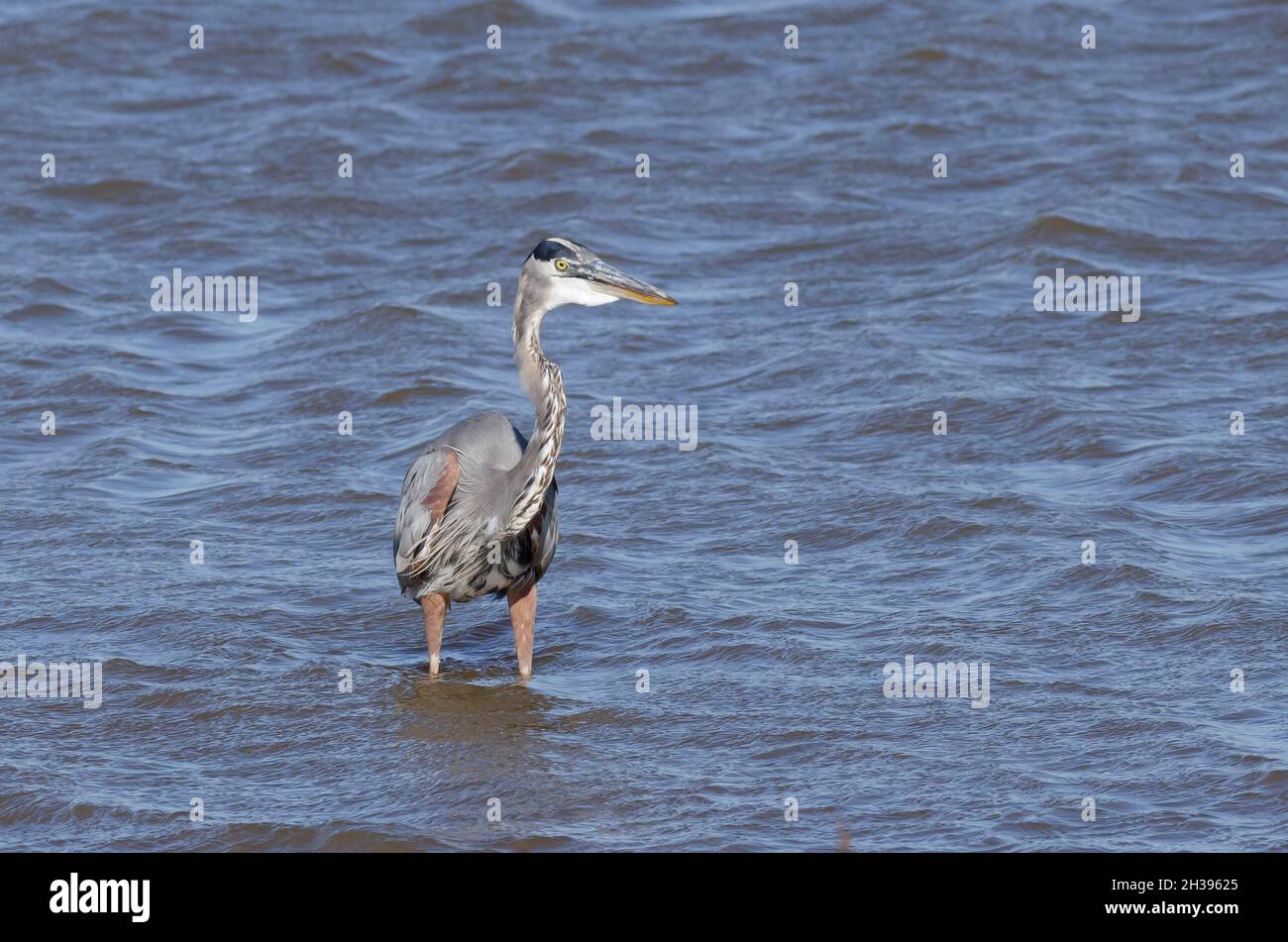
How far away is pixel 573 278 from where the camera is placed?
8.87 m

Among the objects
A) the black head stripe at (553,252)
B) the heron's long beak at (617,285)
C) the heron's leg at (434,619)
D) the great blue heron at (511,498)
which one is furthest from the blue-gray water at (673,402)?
the black head stripe at (553,252)

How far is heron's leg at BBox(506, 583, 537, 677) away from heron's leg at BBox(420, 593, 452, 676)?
1.03 feet

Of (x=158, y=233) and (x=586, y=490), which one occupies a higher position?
(x=158, y=233)

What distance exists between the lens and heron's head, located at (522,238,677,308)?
8844mm

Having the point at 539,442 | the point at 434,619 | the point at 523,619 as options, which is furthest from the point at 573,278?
the point at 434,619

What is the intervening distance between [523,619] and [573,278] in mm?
1587

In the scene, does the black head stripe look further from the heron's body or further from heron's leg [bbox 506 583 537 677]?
heron's leg [bbox 506 583 537 677]

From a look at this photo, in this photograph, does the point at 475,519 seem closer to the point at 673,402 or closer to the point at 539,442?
the point at 539,442

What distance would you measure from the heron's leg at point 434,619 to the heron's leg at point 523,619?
32cm

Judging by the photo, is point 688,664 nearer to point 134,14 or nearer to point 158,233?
point 158,233

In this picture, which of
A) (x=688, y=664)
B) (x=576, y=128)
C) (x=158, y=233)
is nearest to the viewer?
(x=688, y=664)

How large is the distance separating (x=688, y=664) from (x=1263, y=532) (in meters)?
3.34

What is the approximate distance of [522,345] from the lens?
29.1 ft

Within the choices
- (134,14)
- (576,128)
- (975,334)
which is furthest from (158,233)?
(975,334)
